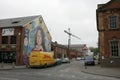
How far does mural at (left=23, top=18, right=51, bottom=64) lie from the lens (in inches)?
1683

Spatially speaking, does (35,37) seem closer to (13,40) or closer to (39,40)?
(39,40)

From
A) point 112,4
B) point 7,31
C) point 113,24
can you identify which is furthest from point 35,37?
point 112,4

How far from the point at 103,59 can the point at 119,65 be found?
8.03 feet

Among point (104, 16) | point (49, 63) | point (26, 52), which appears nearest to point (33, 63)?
point (49, 63)

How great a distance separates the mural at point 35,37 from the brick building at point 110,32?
1578 centimetres

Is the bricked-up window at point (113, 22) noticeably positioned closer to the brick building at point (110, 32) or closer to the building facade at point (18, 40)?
the brick building at point (110, 32)

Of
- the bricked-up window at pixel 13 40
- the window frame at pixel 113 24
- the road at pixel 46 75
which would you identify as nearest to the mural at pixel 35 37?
the bricked-up window at pixel 13 40

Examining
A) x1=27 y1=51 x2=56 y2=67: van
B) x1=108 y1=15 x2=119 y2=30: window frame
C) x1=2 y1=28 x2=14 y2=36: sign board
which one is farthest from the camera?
x1=2 y1=28 x2=14 y2=36: sign board

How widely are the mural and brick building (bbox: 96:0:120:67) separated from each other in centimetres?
1578

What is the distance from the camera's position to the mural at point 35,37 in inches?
1683

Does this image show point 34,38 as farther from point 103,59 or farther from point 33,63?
point 103,59

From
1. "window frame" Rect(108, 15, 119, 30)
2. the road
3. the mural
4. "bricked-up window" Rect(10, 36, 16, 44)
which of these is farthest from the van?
"window frame" Rect(108, 15, 119, 30)

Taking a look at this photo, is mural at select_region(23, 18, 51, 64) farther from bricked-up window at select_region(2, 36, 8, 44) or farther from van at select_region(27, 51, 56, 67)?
van at select_region(27, 51, 56, 67)

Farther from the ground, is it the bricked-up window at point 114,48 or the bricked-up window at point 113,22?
the bricked-up window at point 113,22
